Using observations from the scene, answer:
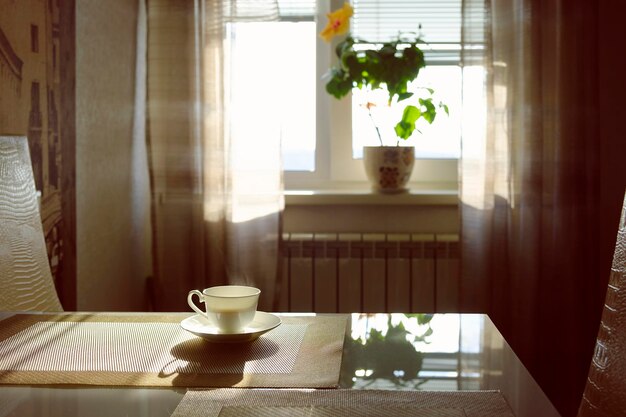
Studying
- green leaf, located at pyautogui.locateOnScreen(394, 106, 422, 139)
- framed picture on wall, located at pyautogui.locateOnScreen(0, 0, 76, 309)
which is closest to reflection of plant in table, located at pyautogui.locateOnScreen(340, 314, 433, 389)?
framed picture on wall, located at pyautogui.locateOnScreen(0, 0, 76, 309)

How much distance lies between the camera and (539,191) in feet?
8.55

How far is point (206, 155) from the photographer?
2.66 m

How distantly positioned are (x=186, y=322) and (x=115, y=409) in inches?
12.8

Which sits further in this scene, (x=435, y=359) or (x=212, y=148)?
(x=212, y=148)

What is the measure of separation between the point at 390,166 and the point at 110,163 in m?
0.93

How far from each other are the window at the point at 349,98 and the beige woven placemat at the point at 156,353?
1634 mm

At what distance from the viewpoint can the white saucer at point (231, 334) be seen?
3.63 ft

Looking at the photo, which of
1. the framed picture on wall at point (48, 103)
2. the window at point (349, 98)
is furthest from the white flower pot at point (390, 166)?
the framed picture on wall at point (48, 103)

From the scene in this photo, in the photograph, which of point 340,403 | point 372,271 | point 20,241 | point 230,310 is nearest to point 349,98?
point 372,271

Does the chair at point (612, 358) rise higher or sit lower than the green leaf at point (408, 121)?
lower

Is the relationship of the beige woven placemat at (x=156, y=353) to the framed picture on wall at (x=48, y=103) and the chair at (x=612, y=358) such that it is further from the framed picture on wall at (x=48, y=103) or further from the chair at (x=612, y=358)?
the framed picture on wall at (x=48, y=103)

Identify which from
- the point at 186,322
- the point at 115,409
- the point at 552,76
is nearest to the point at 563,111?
the point at 552,76

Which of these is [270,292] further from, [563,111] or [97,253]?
[563,111]

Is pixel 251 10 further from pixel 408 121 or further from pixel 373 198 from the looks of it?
pixel 373 198
